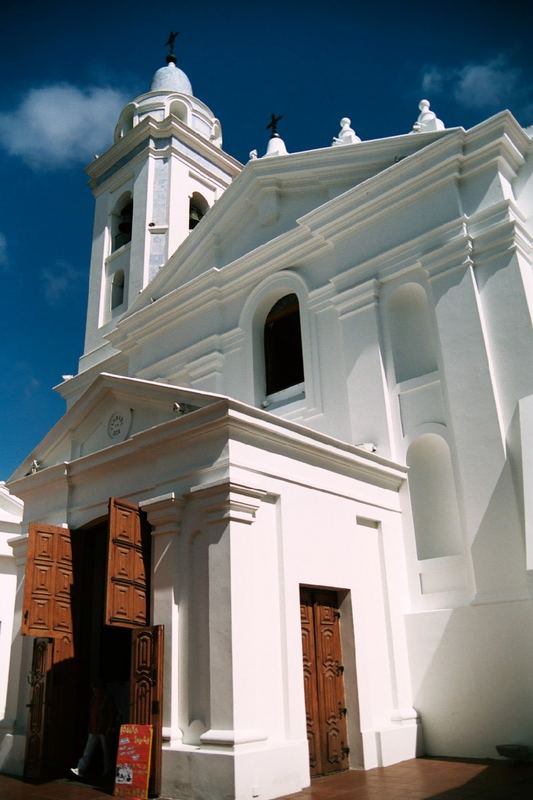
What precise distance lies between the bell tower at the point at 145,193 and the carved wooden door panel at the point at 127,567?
1076cm

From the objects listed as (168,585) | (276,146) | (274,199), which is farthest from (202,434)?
(276,146)

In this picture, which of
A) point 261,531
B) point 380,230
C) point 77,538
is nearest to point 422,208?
point 380,230

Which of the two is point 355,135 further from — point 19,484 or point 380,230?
point 19,484

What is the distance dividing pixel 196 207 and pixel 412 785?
59.5 feet

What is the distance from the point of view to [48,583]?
1000 centimetres

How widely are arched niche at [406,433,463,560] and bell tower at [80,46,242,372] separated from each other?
1048cm

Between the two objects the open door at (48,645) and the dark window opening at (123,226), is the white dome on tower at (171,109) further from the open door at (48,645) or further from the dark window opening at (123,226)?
the open door at (48,645)

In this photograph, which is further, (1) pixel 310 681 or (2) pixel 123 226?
(2) pixel 123 226

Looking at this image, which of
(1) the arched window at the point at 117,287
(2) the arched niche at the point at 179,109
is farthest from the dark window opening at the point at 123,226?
(2) the arched niche at the point at 179,109

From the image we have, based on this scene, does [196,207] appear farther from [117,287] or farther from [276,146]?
[276,146]

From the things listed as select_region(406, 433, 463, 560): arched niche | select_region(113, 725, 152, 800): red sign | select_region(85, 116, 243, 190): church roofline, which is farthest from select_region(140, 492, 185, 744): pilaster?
select_region(85, 116, 243, 190): church roofline

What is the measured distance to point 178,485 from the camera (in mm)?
9055

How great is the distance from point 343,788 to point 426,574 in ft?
11.5

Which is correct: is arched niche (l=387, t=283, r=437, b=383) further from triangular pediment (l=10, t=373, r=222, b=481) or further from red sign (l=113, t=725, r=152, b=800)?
red sign (l=113, t=725, r=152, b=800)
